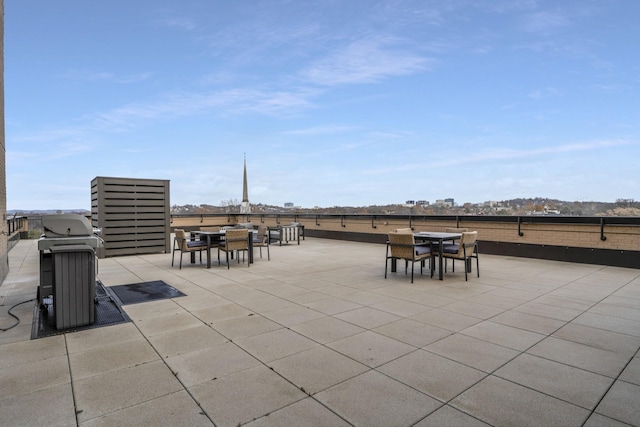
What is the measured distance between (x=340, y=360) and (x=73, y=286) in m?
2.76

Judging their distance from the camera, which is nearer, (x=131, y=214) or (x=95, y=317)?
(x=95, y=317)

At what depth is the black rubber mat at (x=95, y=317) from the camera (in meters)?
3.51

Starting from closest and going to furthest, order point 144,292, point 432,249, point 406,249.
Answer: point 144,292 → point 406,249 → point 432,249

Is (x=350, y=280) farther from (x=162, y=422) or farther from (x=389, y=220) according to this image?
(x=389, y=220)

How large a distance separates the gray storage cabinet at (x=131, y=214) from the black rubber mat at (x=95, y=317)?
442cm

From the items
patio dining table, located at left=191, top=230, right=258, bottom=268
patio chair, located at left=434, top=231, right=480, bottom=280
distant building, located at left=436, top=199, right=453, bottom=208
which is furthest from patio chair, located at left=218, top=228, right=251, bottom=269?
distant building, located at left=436, top=199, right=453, bottom=208

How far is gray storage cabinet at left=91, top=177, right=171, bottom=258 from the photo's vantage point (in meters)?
8.66

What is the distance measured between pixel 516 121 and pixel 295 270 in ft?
40.1

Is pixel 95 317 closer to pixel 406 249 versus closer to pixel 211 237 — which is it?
pixel 211 237

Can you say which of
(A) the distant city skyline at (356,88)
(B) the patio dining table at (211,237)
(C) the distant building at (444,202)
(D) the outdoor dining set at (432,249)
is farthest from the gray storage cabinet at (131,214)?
(C) the distant building at (444,202)

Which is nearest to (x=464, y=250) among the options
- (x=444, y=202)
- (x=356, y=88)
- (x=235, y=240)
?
(x=235, y=240)

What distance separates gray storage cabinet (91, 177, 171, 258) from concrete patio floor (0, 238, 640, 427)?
3594 mm

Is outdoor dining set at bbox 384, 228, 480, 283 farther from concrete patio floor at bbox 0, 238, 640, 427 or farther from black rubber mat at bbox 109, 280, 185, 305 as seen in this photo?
black rubber mat at bbox 109, 280, 185, 305

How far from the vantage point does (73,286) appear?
3600 millimetres
